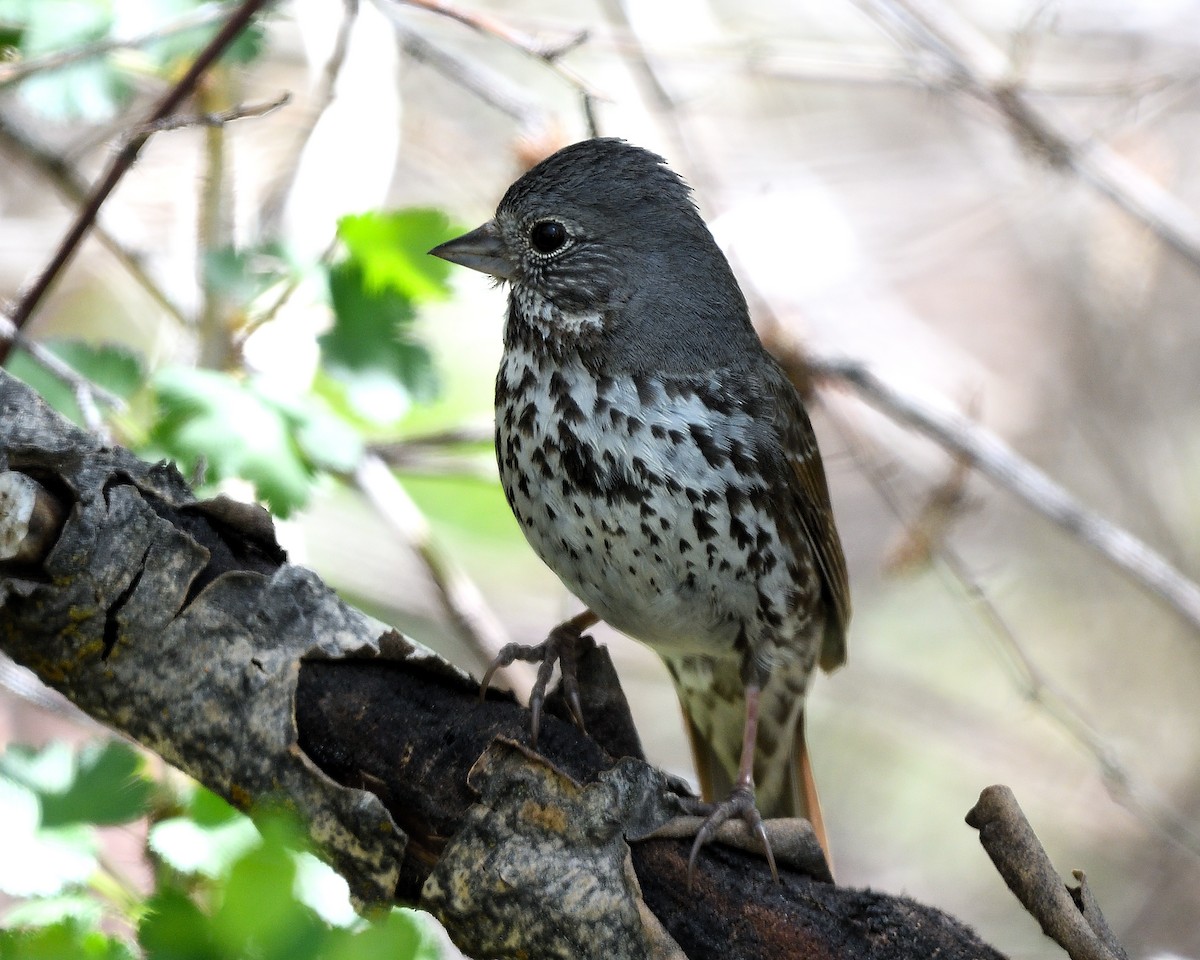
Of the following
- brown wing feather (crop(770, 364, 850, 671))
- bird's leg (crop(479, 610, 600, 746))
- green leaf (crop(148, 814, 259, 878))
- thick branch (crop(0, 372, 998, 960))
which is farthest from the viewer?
brown wing feather (crop(770, 364, 850, 671))

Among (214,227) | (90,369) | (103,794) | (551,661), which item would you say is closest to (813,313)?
(214,227)

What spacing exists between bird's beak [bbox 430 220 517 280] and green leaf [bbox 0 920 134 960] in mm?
1875

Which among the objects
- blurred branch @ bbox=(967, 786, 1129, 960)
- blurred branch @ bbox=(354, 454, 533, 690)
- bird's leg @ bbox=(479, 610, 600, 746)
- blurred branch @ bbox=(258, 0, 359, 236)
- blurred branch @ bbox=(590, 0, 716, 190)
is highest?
blurred branch @ bbox=(590, 0, 716, 190)

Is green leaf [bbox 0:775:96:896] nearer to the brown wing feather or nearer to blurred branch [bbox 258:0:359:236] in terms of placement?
the brown wing feather

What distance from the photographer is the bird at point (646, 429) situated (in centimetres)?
281

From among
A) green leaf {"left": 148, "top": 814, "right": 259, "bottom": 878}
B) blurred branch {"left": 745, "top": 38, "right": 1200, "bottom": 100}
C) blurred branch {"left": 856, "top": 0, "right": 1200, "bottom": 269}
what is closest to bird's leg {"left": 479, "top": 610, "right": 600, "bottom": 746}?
green leaf {"left": 148, "top": 814, "right": 259, "bottom": 878}

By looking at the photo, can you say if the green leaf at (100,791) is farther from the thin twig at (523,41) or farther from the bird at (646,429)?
the thin twig at (523,41)

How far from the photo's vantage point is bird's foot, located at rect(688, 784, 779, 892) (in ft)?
6.93

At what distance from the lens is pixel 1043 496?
3.76 meters

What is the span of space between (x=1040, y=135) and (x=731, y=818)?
2.75 metres

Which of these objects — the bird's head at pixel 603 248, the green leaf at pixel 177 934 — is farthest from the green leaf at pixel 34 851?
the bird's head at pixel 603 248

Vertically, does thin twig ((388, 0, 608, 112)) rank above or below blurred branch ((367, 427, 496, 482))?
above

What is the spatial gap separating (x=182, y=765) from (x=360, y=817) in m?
0.32

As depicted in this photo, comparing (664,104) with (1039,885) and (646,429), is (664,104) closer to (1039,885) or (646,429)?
(646,429)
